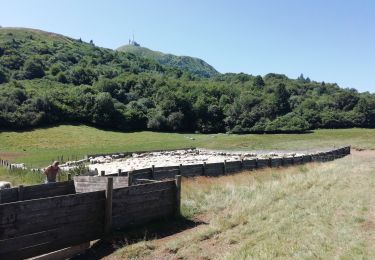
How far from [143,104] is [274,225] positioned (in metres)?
123

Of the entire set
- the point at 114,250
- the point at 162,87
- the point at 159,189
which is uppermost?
the point at 162,87

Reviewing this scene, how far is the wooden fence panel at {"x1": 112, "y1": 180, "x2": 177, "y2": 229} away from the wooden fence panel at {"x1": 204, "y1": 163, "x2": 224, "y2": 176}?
12314mm

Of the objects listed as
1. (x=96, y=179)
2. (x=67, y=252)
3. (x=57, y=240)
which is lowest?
(x=67, y=252)

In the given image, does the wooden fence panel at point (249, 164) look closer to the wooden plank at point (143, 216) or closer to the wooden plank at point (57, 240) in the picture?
the wooden plank at point (143, 216)

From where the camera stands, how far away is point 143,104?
440ft

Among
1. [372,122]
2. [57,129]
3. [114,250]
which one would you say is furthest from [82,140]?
[372,122]

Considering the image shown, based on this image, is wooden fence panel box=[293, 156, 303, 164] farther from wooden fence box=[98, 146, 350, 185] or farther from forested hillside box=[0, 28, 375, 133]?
forested hillside box=[0, 28, 375, 133]

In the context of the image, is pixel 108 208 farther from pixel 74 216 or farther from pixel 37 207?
pixel 37 207

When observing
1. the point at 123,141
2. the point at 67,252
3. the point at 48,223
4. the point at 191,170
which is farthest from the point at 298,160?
the point at 123,141

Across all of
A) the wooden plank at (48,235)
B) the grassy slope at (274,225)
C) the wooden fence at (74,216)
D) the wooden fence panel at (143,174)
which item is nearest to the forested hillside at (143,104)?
the wooden fence panel at (143,174)

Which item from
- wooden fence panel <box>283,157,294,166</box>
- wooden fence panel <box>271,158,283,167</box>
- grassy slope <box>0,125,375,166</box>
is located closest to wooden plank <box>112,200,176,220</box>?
wooden fence panel <box>271,158,283,167</box>

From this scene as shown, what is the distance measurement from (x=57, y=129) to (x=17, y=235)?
88.5m

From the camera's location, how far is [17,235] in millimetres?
10344

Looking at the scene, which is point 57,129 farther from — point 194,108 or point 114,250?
point 114,250
